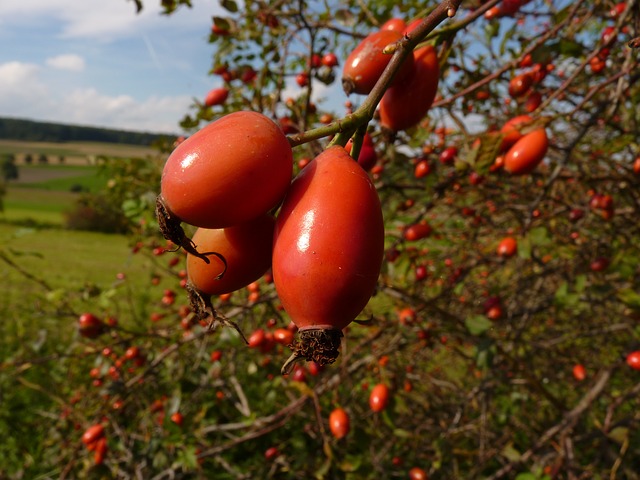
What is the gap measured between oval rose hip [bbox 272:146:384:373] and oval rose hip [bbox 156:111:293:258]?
0.04 metres

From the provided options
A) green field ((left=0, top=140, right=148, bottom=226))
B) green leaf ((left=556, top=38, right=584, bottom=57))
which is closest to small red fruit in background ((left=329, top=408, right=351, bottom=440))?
green leaf ((left=556, top=38, right=584, bottom=57))

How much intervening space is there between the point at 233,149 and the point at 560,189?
259cm

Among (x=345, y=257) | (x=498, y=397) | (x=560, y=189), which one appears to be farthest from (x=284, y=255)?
(x=498, y=397)

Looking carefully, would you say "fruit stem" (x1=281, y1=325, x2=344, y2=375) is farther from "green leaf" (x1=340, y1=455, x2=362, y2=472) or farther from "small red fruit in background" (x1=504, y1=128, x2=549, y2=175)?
"green leaf" (x1=340, y1=455, x2=362, y2=472)

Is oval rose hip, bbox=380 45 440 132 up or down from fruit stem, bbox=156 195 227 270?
up

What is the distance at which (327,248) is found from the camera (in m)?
0.57

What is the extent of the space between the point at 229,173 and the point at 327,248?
15 centimetres

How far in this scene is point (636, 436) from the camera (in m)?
2.43

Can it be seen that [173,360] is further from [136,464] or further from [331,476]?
[331,476]

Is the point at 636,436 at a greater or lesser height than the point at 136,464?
greater

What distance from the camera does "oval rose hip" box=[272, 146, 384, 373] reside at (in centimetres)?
57

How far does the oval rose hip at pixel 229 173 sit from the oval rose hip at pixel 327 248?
36 millimetres

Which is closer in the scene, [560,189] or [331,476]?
[331,476]

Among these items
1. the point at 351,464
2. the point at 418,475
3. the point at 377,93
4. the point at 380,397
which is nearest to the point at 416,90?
the point at 377,93
